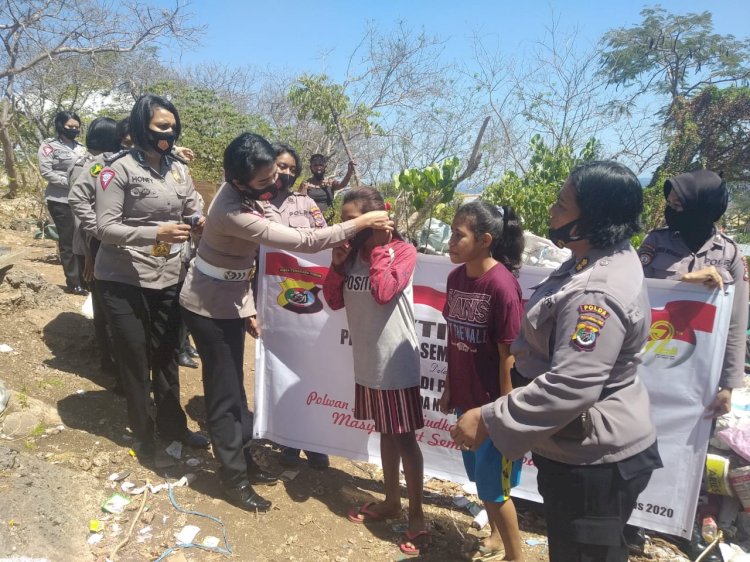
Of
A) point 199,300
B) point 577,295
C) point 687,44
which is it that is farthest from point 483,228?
point 687,44

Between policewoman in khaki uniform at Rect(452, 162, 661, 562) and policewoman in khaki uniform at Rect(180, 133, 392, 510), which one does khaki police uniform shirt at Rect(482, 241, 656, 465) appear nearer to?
policewoman in khaki uniform at Rect(452, 162, 661, 562)

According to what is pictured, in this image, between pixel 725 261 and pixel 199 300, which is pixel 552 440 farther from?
pixel 199 300

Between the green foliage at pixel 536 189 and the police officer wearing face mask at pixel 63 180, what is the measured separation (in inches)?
191

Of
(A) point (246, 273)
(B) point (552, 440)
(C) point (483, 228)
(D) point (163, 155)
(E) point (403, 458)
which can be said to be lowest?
(E) point (403, 458)

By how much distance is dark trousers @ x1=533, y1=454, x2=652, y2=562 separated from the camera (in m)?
1.74

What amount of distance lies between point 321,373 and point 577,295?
2200 millimetres

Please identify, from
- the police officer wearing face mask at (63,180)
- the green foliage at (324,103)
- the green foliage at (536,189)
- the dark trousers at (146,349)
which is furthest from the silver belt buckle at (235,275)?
the green foliage at (324,103)

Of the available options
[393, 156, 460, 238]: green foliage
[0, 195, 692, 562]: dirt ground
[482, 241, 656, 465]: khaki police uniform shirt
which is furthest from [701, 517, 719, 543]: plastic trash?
[393, 156, 460, 238]: green foliage

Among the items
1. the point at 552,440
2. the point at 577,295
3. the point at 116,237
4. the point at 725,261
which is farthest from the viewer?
the point at 116,237

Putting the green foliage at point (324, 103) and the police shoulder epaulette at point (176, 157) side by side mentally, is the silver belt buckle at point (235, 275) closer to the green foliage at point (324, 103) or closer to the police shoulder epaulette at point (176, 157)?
the police shoulder epaulette at point (176, 157)

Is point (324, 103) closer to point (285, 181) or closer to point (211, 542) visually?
point (285, 181)

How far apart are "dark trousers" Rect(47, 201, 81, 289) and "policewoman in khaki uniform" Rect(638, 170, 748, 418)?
6074mm

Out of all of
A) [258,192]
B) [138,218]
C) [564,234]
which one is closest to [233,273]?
[258,192]

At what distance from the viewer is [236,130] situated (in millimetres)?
11797
